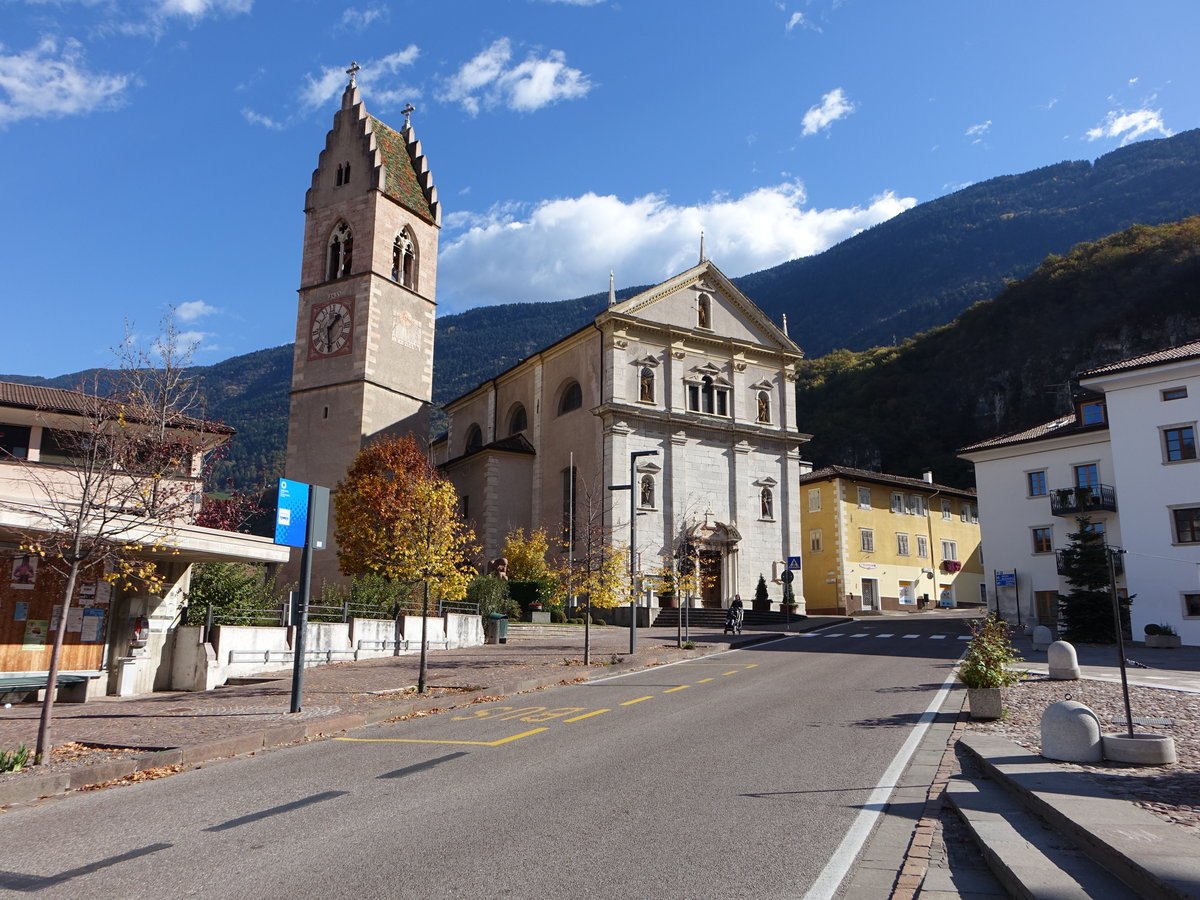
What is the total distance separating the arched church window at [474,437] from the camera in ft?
178

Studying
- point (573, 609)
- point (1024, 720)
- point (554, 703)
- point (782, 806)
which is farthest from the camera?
point (573, 609)

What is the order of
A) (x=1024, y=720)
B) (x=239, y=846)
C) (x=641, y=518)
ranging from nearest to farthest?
1. (x=239, y=846)
2. (x=1024, y=720)
3. (x=641, y=518)

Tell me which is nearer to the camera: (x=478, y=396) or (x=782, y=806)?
(x=782, y=806)

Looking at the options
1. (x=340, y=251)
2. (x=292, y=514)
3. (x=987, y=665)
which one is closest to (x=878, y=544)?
(x=340, y=251)

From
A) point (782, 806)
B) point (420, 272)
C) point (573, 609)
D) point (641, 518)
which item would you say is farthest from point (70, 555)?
point (420, 272)

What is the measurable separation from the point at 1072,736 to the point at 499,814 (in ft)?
18.1

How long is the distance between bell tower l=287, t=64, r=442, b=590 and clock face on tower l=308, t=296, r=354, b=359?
0.06 meters

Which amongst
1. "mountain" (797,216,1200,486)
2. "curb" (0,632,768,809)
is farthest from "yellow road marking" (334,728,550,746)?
"mountain" (797,216,1200,486)

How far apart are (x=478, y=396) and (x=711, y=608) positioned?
2143 centimetres

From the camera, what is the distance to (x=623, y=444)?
41.0m

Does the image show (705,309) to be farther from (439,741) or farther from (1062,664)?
(439,741)

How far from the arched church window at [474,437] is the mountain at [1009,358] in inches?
1903

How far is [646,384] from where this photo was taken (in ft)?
141

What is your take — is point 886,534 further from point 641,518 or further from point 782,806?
point 782,806
